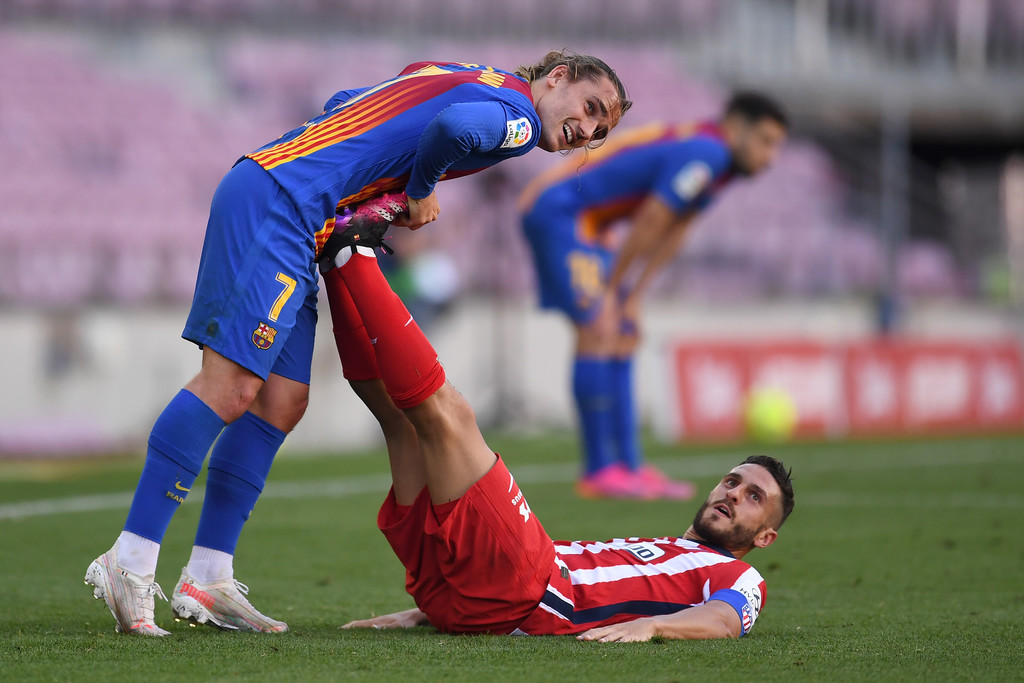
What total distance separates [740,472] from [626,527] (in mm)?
2442

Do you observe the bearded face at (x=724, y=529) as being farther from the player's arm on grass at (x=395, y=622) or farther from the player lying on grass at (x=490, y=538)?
the player's arm on grass at (x=395, y=622)

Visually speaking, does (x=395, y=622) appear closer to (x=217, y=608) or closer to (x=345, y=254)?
(x=217, y=608)

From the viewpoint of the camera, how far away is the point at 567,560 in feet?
11.6

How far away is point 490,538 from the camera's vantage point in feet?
10.8

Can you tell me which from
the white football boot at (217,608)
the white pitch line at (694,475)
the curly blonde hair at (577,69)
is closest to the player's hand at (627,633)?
the white football boot at (217,608)

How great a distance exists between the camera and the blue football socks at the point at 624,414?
7.64m

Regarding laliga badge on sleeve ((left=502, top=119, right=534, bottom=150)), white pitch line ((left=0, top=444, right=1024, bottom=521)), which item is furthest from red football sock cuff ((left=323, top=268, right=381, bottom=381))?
white pitch line ((left=0, top=444, right=1024, bottom=521))

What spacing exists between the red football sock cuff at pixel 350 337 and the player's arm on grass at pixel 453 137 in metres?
0.35

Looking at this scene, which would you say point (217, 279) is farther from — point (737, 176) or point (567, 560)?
point (737, 176)

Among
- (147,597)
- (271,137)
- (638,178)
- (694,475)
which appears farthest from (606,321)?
(271,137)

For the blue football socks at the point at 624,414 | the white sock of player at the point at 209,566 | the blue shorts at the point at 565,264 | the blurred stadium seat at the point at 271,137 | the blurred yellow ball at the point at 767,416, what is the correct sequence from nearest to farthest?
the white sock of player at the point at 209,566
the blue shorts at the point at 565,264
the blue football socks at the point at 624,414
the blurred yellow ball at the point at 767,416
the blurred stadium seat at the point at 271,137

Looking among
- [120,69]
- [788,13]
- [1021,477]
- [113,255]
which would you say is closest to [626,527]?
[1021,477]

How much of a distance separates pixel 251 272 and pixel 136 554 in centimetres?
77

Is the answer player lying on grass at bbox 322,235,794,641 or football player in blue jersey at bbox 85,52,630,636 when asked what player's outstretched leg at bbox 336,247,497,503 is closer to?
player lying on grass at bbox 322,235,794,641
